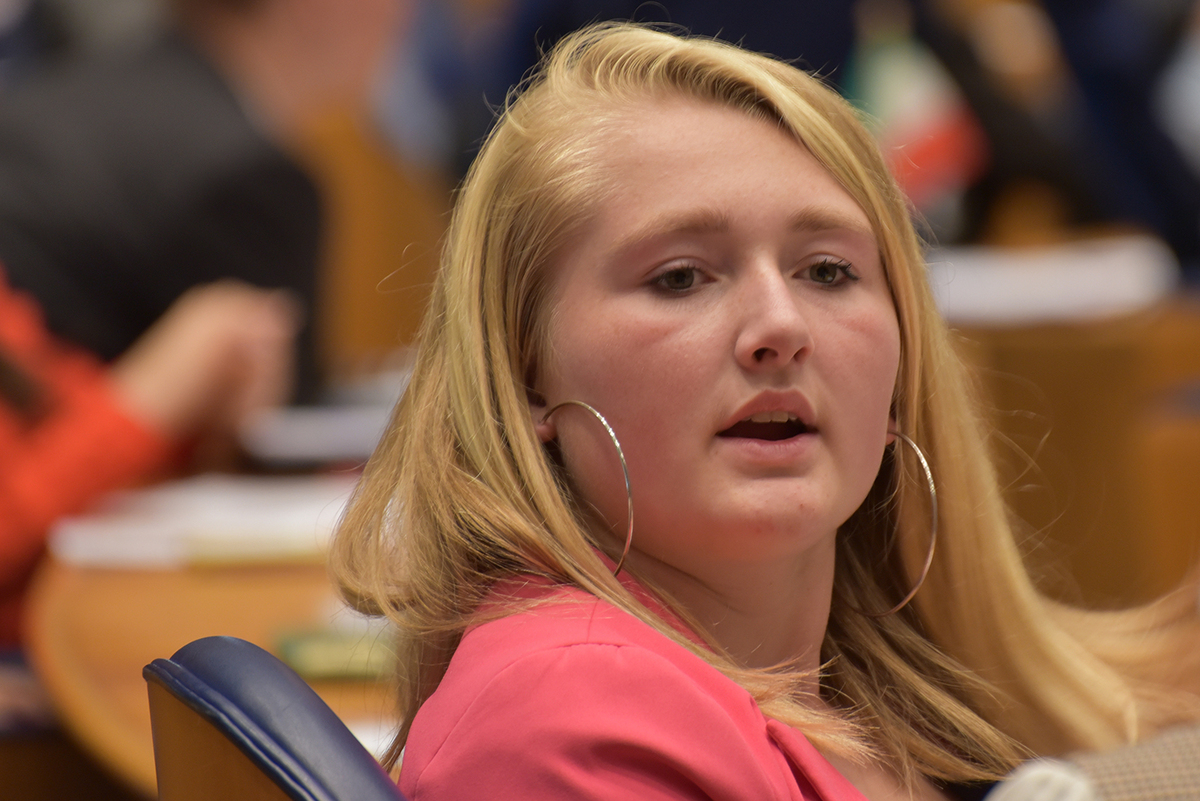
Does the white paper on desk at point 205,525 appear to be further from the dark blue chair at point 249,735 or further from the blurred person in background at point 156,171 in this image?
the dark blue chair at point 249,735

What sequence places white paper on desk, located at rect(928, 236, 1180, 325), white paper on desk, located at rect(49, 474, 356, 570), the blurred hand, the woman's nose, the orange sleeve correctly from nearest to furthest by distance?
the woman's nose, white paper on desk, located at rect(49, 474, 356, 570), the orange sleeve, the blurred hand, white paper on desk, located at rect(928, 236, 1180, 325)

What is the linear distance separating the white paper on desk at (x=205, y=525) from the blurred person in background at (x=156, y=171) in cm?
36

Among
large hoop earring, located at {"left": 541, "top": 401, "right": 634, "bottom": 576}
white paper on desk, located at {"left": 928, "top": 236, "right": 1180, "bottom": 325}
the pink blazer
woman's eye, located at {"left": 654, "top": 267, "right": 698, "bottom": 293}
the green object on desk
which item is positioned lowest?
white paper on desk, located at {"left": 928, "top": 236, "right": 1180, "bottom": 325}

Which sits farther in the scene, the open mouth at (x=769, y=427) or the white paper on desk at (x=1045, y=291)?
the white paper on desk at (x=1045, y=291)

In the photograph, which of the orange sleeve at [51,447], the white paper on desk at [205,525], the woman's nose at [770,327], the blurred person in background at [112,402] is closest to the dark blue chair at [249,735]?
the woman's nose at [770,327]

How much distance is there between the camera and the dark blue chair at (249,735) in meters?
0.58

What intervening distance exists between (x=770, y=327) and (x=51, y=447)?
136 centimetres

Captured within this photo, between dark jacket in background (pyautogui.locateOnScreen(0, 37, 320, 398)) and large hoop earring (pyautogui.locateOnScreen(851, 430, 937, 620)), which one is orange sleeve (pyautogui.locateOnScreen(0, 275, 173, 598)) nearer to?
dark jacket in background (pyautogui.locateOnScreen(0, 37, 320, 398))

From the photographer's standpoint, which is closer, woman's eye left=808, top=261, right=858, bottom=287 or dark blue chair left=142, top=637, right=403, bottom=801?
dark blue chair left=142, top=637, right=403, bottom=801

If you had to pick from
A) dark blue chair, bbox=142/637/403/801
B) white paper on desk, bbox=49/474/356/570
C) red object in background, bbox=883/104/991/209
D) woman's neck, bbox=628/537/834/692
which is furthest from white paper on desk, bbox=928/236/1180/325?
dark blue chair, bbox=142/637/403/801

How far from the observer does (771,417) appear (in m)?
0.71

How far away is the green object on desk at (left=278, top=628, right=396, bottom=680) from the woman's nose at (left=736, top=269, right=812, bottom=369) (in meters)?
0.56

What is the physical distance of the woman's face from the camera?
701mm

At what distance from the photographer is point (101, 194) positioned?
204 centimetres
